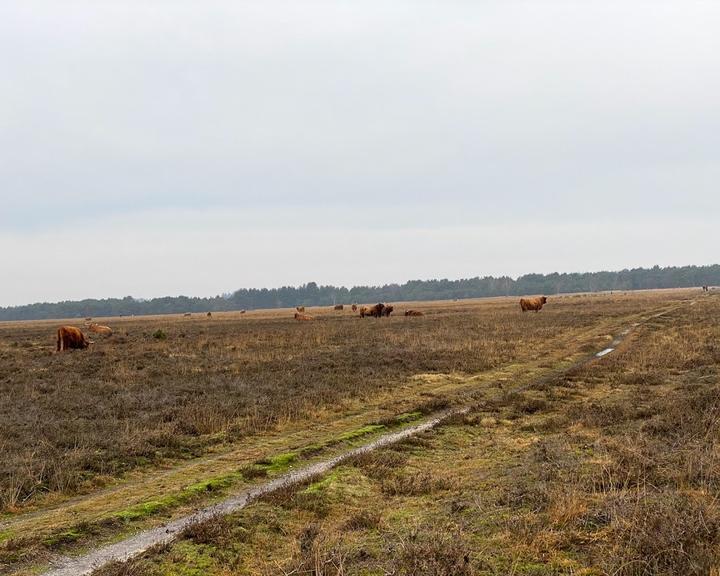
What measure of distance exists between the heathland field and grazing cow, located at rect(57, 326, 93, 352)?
12.5 m

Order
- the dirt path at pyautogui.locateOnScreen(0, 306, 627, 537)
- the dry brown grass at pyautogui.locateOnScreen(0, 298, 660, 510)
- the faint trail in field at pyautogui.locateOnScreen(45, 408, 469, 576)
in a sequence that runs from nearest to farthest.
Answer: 1. the faint trail in field at pyautogui.locateOnScreen(45, 408, 469, 576)
2. the dirt path at pyautogui.locateOnScreen(0, 306, 627, 537)
3. the dry brown grass at pyautogui.locateOnScreen(0, 298, 660, 510)

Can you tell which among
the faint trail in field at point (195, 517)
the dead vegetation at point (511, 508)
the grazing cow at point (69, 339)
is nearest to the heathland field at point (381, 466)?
the dead vegetation at point (511, 508)

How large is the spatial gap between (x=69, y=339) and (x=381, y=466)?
99.9 ft

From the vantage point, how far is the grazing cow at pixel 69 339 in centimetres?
3438

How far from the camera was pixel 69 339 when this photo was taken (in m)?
34.7

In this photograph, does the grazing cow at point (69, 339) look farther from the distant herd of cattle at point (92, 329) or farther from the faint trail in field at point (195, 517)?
the faint trail in field at point (195, 517)

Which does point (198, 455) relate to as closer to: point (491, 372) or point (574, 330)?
point (491, 372)

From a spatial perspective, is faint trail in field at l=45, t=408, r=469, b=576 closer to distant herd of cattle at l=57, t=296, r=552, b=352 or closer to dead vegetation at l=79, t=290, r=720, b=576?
dead vegetation at l=79, t=290, r=720, b=576

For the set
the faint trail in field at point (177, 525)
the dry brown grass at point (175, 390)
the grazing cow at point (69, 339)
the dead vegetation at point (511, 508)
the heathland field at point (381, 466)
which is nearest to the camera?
the dead vegetation at point (511, 508)

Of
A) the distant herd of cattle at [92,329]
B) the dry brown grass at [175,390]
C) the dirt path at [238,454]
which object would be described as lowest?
the dirt path at [238,454]

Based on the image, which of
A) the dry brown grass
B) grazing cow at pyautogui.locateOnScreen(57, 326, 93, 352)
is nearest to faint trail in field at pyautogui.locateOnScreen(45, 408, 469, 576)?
the dry brown grass

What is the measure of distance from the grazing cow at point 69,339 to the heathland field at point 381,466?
1254cm

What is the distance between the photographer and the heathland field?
238 inches

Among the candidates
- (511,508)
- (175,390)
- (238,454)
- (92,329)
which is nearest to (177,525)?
(238,454)
